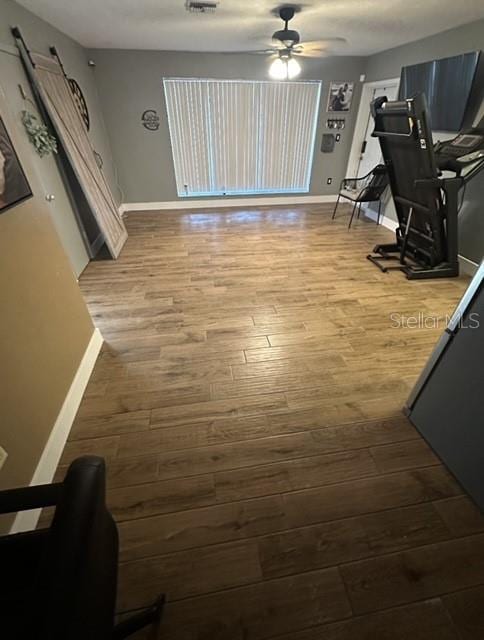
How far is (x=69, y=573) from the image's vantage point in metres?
0.40

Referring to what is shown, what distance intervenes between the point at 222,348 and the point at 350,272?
189 centimetres

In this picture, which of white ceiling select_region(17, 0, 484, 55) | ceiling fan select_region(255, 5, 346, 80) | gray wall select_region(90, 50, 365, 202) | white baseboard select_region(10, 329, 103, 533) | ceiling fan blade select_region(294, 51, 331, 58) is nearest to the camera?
white baseboard select_region(10, 329, 103, 533)

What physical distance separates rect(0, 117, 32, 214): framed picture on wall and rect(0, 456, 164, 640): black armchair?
1.29m

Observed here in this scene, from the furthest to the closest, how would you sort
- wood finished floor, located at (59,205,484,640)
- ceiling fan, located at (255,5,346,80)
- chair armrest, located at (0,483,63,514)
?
ceiling fan, located at (255,5,346,80), wood finished floor, located at (59,205,484,640), chair armrest, located at (0,483,63,514)

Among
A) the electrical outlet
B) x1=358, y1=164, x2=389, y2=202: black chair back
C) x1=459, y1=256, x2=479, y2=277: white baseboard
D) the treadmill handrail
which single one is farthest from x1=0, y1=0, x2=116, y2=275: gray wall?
x1=459, y1=256, x2=479, y2=277: white baseboard

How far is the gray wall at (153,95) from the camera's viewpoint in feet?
13.5

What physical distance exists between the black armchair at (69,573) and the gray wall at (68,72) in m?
1.75

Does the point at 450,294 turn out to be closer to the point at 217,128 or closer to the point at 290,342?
the point at 290,342

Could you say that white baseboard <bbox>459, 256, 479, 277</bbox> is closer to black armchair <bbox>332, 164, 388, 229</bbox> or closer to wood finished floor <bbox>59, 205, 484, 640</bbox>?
wood finished floor <bbox>59, 205, 484, 640</bbox>

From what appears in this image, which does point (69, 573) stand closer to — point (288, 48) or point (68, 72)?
point (288, 48)

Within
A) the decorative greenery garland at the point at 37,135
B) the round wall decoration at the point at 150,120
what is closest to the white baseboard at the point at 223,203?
the round wall decoration at the point at 150,120

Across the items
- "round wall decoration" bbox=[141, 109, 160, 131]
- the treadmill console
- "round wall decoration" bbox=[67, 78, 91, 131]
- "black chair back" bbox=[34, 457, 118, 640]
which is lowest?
"black chair back" bbox=[34, 457, 118, 640]

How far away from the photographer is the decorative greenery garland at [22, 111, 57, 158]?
2.44m

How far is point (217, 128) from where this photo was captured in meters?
4.64
